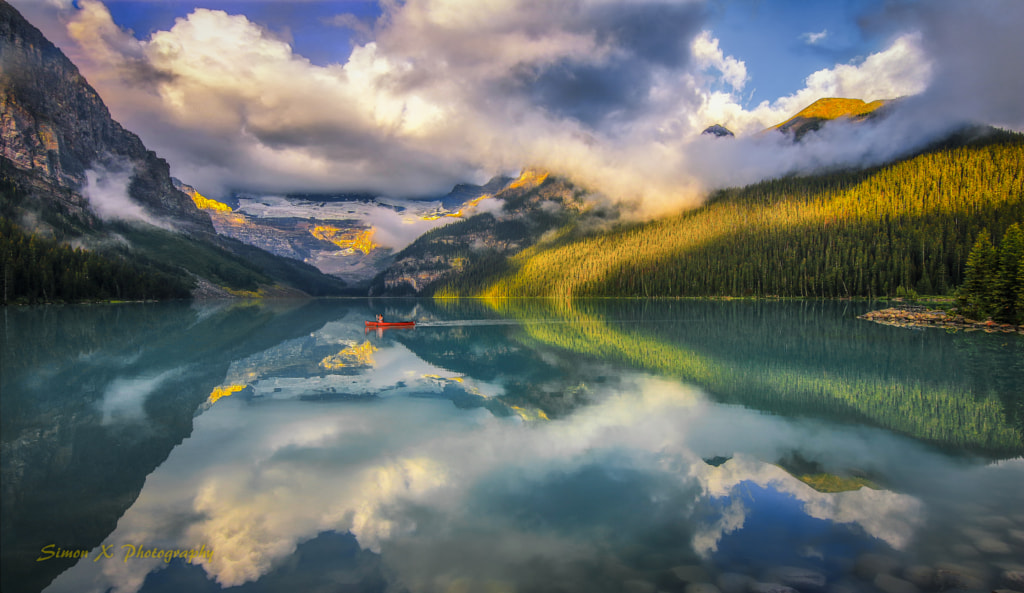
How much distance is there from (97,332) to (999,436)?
231 ft

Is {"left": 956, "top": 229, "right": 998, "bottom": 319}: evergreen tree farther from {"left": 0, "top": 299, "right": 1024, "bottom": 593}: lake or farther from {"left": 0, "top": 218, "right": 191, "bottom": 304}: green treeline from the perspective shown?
{"left": 0, "top": 218, "right": 191, "bottom": 304}: green treeline

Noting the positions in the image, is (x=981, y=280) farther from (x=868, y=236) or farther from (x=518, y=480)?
(x=868, y=236)

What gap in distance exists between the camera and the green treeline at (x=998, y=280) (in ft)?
159

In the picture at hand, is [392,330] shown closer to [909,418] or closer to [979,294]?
[909,418]

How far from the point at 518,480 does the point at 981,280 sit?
67.8 m

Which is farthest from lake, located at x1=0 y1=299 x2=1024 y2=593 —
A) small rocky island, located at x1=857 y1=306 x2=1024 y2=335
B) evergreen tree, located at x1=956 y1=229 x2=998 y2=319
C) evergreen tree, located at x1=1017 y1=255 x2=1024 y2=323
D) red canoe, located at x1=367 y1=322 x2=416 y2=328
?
red canoe, located at x1=367 y1=322 x2=416 y2=328

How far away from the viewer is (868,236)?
148000mm

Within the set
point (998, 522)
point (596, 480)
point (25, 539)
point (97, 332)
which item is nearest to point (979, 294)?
point (998, 522)

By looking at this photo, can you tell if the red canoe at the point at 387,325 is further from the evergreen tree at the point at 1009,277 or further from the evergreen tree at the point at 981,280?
the evergreen tree at the point at 1009,277

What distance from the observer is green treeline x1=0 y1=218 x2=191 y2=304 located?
9950cm

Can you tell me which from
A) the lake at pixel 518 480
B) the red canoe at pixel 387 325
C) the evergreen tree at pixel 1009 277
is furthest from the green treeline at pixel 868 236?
the lake at pixel 518 480

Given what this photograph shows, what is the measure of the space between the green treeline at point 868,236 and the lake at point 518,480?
4731 inches

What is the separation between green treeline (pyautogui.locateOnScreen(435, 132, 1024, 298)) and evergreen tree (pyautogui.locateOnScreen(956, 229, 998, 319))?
66.3m

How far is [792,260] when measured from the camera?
150 m
